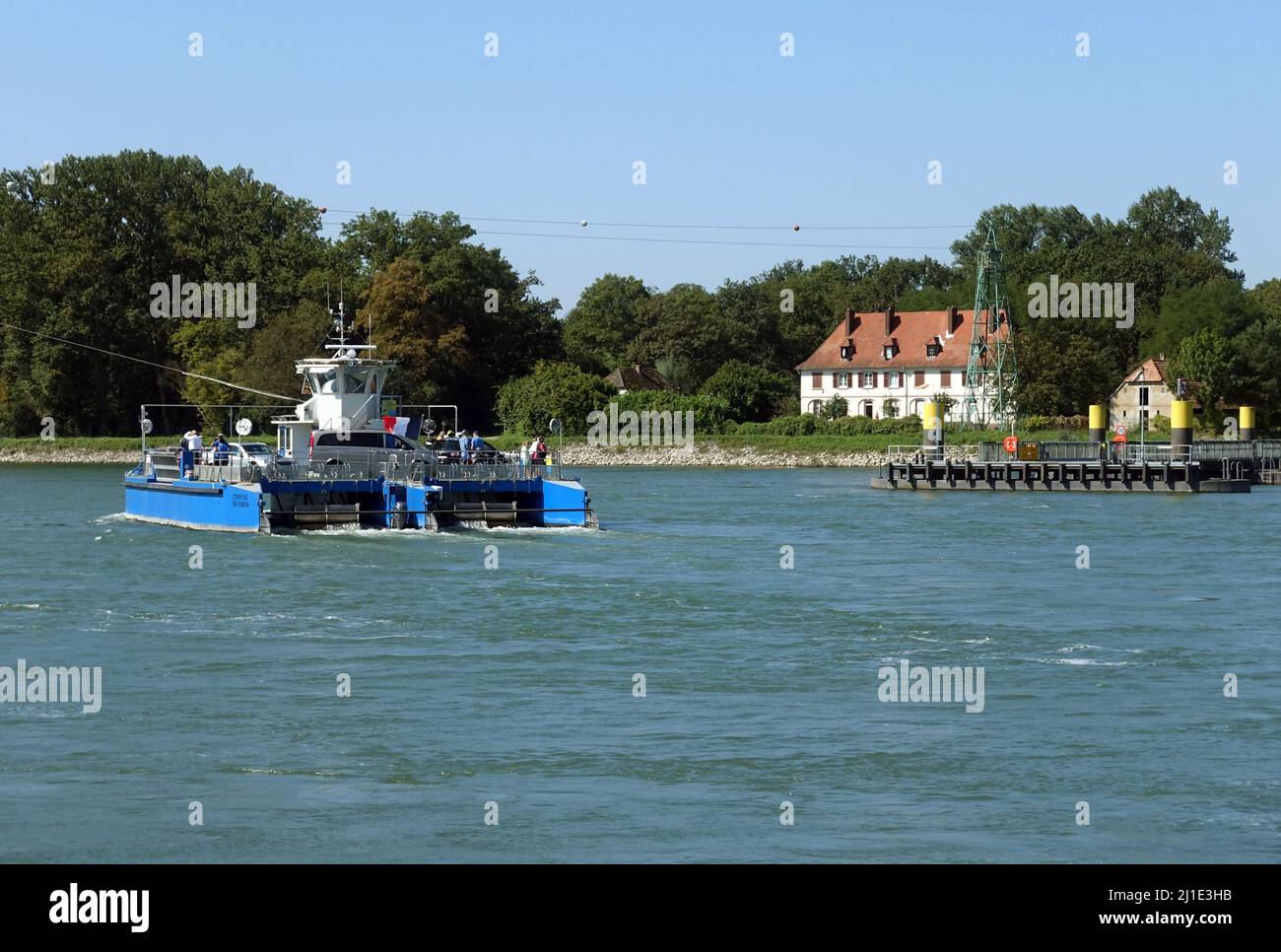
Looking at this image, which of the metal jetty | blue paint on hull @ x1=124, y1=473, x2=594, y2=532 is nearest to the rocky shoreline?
the metal jetty

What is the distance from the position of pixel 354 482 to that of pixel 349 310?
229 ft

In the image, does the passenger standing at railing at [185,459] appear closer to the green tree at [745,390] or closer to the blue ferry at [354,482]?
the blue ferry at [354,482]

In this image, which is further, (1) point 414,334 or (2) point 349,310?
(2) point 349,310

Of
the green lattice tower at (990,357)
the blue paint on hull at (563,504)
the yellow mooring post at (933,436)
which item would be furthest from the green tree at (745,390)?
the blue paint on hull at (563,504)

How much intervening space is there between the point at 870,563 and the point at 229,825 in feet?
77.1

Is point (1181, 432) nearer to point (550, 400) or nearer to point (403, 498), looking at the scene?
point (550, 400)

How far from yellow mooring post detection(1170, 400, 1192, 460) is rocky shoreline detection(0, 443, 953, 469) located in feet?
51.5

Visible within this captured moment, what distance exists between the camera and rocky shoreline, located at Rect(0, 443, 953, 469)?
9412cm

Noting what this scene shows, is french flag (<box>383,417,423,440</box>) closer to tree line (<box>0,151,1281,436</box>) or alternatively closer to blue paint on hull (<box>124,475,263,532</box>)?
blue paint on hull (<box>124,475,263,532</box>)

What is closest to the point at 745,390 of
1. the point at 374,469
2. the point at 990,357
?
the point at 990,357

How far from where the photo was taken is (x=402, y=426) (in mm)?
46406
